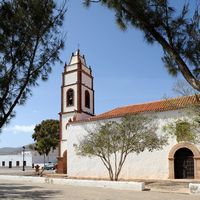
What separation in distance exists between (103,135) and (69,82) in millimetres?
13225

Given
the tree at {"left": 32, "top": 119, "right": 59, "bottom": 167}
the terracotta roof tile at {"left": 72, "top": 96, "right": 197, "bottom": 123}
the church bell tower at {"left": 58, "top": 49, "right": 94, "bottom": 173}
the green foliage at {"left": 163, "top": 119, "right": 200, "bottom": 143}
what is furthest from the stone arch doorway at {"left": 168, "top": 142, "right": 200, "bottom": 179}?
the tree at {"left": 32, "top": 119, "right": 59, "bottom": 167}

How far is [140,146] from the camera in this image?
21375 millimetres

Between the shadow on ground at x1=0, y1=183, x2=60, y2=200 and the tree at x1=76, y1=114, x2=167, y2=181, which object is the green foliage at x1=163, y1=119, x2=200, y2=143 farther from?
the shadow on ground at x1=0, y1=183, x2=60, y2=200

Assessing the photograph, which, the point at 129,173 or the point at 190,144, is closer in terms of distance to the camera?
the point at 190,144

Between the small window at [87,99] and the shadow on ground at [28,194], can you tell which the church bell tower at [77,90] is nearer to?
the small window at [87,99]

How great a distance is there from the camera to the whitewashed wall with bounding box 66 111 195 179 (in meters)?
24.1

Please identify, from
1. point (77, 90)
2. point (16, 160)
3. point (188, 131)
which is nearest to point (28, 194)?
point (188, 131)

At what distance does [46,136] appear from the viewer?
169 ft

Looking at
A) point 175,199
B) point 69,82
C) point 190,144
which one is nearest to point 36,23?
point 175,199

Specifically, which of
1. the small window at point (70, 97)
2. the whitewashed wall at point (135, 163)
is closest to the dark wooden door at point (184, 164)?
the whitewashed wall at point (135, 163)

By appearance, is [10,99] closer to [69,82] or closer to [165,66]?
[165,66]

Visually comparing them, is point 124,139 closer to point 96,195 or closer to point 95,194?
point 95,194

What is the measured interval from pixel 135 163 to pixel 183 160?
12.0 ft

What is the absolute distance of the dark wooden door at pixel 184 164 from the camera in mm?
23611
